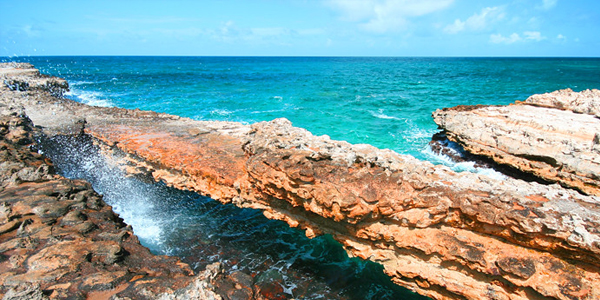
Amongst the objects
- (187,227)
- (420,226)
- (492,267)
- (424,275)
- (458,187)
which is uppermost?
(458,187)

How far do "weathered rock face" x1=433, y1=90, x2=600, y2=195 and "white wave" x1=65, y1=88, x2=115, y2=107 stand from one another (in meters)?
27.5

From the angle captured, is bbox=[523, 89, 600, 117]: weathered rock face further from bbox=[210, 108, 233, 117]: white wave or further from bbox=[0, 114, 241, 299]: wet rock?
bbox=[210, 108, 233, 117]: white wave

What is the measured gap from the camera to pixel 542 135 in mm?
10664

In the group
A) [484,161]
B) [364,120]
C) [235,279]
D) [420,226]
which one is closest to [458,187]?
[420,226]

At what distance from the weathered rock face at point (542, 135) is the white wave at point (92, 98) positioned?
27508 mm

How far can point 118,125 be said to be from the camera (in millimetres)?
12516

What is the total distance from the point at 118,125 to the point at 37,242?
8.04 m

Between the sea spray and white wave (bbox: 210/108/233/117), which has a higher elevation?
white wave (bbox: 210/108/233/117)

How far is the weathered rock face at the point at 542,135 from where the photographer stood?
379 inches

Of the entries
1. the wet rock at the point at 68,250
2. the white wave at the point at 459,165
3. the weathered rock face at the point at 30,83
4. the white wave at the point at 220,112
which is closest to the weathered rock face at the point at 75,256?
the wet rock at the point at 68,250

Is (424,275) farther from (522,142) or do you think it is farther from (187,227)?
(522,142)

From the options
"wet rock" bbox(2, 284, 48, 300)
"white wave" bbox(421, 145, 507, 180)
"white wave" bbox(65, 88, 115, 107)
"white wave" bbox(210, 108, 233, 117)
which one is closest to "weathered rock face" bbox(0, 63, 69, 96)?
"white wave" bbox(65, 88, 115, 107)

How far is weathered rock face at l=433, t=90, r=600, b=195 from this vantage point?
9.62 m

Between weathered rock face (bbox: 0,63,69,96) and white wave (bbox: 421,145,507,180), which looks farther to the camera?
weathered rock face (bbox: 0,63,69,96)
